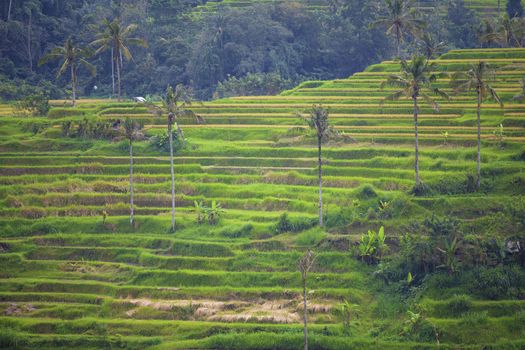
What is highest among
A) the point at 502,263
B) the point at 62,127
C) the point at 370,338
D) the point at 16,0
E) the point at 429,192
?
the point at 16,0

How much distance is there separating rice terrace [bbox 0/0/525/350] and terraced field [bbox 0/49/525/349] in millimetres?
96

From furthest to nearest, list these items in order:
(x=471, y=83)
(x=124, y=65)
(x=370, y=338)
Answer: (x=124, y=65) < (x=471, y=83) < (x=370, y=338)

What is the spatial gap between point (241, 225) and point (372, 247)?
7035 mm

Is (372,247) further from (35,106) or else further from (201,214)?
(35,106)

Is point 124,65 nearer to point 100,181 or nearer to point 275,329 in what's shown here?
point 100,181

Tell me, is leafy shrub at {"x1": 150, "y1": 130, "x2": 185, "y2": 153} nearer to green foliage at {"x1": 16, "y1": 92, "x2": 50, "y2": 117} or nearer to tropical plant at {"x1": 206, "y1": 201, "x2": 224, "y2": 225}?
tropical plant at {"x1": 206, "y1": 201, "x2": 224, "y2": 225}

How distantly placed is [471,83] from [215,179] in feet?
48.3

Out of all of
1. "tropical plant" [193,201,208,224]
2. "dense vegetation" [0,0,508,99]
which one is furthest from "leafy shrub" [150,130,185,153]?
"dense vegetation" [0,0,508,99]

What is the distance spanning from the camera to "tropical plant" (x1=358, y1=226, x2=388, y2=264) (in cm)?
3966

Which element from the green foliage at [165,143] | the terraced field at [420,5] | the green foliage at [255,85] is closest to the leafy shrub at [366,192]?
the green foliage at [165,143]

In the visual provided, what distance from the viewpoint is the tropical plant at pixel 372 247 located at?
39.7 metres

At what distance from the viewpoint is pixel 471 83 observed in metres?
42.8

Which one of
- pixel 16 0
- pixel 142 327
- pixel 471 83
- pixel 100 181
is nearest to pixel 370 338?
pixel 142 327

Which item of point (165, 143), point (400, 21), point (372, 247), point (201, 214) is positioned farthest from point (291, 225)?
point (400, 21)
